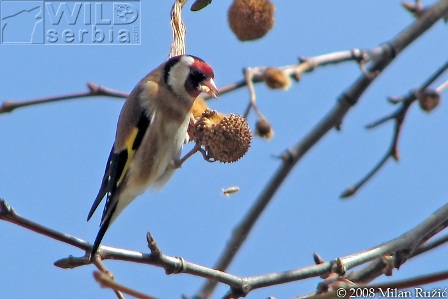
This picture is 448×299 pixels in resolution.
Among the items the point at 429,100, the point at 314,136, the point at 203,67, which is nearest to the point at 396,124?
the point at 429,100

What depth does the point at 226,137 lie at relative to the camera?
2.73 meters

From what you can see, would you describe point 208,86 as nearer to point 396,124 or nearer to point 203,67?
point 203,67

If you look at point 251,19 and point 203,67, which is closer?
point 251,19

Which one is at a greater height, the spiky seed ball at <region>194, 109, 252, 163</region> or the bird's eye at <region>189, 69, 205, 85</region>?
the bird's eye at <region>189, 69, 205, 85</region>

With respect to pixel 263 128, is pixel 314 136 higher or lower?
lower

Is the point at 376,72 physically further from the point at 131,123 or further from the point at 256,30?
the point at 131,123

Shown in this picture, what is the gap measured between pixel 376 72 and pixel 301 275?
705mm

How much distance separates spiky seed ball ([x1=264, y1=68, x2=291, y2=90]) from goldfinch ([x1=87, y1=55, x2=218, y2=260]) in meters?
2.30

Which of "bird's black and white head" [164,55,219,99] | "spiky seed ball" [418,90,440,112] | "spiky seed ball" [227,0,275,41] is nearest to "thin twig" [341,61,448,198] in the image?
"spiky seed ball" [418,90,440,112]

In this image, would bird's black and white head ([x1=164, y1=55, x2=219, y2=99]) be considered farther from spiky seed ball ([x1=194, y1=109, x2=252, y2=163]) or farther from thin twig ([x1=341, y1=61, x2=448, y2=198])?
thin twig ([x1=341, y1=61, x2=448, y2=198])

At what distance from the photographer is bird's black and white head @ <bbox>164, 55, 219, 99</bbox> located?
11.1ft

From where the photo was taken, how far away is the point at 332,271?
193 centimetres

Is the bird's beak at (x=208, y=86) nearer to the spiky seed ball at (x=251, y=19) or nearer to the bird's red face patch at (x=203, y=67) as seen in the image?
the bird's red face patch at (x=203, y=67)

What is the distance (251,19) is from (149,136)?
136 centimetres
